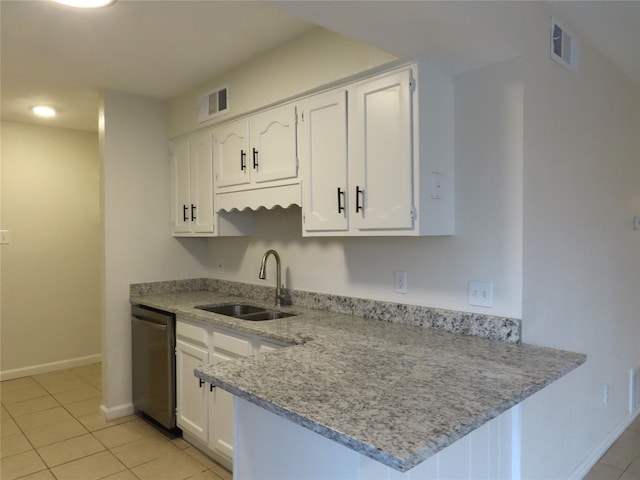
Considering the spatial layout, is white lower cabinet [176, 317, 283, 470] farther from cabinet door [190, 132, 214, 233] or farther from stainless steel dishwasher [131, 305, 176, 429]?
cabinet door [190, 132, 214, 233]

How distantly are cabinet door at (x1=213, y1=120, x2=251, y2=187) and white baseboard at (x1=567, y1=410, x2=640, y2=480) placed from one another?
2505mm

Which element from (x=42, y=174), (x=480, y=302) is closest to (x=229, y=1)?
(x=480, y=302)

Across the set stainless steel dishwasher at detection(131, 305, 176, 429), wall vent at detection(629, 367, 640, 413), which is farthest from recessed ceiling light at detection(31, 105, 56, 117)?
wall vent at detection(629, 367, 640, 413)

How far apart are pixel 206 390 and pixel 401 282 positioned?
1.34 m

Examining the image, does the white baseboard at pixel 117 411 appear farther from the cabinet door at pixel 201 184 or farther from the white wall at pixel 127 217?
the cabinet door at pixel 201 184

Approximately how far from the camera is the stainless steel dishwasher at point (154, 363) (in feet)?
9.70

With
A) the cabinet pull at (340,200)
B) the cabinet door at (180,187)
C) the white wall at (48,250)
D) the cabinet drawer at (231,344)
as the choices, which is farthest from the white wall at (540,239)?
Answer: the white wall at (48,250)

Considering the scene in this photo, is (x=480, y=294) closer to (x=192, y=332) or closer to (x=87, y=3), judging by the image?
(x=192, y=332)

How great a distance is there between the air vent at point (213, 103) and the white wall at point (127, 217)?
0.58 metres

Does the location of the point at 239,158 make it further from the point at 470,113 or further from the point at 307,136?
the point at 470,113

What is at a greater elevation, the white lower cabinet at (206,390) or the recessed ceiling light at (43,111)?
the recessed ceiling light at (43,111)

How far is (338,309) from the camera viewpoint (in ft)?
8.77

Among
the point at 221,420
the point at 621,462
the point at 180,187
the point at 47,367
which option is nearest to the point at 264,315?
the point at 221,420

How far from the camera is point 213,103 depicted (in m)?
3.10
